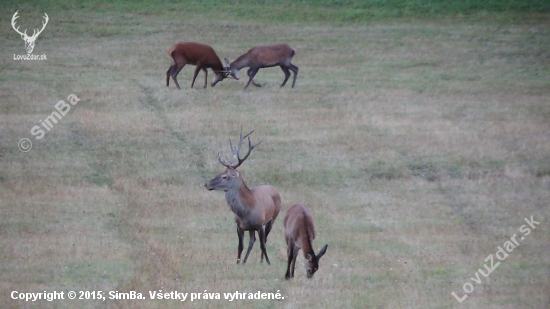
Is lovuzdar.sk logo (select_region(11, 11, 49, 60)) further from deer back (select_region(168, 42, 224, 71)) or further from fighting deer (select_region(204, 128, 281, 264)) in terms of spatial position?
fighting deer (select_region(204, 128, 281, 264))

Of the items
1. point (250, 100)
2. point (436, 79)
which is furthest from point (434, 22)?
point (250, 100)

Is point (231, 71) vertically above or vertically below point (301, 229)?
below

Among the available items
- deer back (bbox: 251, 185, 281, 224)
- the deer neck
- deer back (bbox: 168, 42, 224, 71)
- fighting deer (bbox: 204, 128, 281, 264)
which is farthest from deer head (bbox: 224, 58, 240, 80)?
the deer neck

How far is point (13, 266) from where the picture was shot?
11367mm

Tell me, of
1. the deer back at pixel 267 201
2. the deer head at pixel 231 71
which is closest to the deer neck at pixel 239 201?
the deer back at pixel 267 201

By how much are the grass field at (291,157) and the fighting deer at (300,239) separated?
0.28m

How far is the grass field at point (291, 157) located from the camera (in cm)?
1144

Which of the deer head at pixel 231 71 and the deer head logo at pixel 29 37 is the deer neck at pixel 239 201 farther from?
A: the deer head logo at pixel 29 37

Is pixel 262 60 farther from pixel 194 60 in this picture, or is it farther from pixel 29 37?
pixel 29 37

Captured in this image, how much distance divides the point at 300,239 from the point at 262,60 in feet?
38.6

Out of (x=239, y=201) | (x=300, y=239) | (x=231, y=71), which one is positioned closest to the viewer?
(x=300, y=239)

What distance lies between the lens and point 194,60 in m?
21.7

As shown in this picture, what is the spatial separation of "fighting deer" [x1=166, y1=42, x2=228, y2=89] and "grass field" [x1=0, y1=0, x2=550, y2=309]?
1.43 feet

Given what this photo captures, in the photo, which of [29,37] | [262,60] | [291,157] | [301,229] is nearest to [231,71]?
[262,60]
